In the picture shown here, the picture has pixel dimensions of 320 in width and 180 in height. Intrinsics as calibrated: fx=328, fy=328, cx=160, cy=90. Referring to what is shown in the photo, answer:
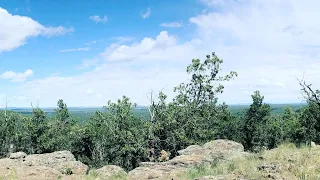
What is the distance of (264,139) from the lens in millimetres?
56156

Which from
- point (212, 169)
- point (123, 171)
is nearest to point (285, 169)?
point (212, 169)

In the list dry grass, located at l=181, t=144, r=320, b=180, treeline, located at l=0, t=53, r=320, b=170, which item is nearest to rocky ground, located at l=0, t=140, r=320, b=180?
dry grass, located at l=181, t=144, r=320, b=180

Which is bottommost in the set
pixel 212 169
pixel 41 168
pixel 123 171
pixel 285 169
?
pixel 123 171

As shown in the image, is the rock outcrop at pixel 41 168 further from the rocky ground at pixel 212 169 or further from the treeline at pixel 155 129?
the treeline at pixel 155 129

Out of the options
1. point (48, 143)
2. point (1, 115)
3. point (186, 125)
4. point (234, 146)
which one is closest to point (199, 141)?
point (186, 125)

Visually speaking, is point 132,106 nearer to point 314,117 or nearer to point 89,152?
point 89,152

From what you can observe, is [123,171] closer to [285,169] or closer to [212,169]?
[212,169]

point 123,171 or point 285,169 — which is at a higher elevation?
point 285,169

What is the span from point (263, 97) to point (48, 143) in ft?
119

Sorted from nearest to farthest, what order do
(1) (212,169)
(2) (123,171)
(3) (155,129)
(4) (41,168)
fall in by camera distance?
(1) (212,169) → (4) (41,168) → (2) (123,171) → (3) (155,129)

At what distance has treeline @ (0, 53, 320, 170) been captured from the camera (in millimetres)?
40812

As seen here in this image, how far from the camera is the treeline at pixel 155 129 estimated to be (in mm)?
40812

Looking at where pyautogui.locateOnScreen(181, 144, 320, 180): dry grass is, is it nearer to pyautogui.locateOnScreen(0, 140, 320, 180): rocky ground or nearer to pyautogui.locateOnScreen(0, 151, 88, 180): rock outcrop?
pyautogui.locateOnScreen(0, 140, 320, 180): rocky ground

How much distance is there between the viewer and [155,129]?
40.3 meters
